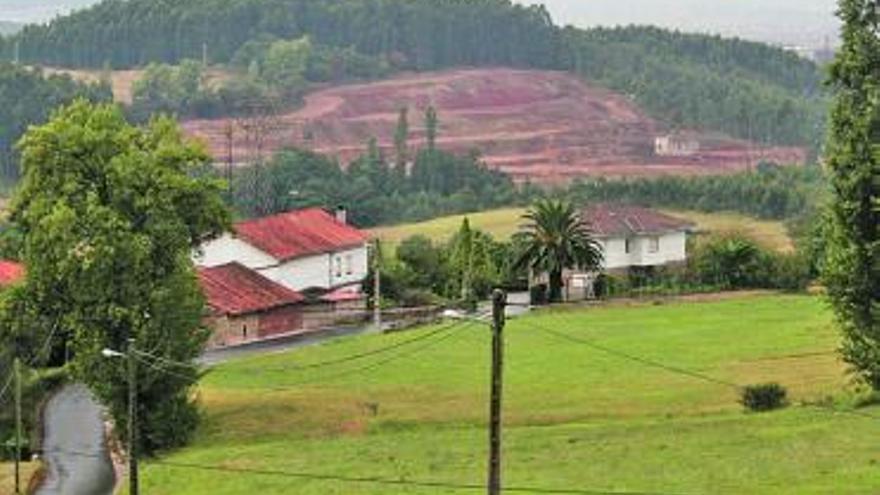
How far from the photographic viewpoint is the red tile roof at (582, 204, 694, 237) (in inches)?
4031

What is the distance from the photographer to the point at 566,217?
88.4 m

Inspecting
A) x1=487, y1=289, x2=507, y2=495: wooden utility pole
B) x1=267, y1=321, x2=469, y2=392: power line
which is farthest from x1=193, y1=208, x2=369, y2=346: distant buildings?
x1=487, y1=289, x2=507, y2=495: wooden utility pole

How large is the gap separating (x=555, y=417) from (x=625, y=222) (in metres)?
55.9

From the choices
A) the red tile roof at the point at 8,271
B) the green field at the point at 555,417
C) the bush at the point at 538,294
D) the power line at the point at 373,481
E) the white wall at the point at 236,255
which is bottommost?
the power line at the point at 373,481

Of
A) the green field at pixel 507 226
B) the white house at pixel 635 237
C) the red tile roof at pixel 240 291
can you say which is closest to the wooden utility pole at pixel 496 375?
the red tile roof at pixel 240 291

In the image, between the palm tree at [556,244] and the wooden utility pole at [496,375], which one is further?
the palm tree at [556,244]

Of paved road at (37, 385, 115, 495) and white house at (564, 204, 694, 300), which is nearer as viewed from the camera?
paved road at (37, 385, 115, 495)

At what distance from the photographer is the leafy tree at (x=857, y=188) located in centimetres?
4631

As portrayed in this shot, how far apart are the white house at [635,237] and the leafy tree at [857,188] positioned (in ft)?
168

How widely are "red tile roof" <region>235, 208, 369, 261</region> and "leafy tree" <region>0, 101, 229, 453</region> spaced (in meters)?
34.4

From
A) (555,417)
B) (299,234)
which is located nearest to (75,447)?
(555,417)

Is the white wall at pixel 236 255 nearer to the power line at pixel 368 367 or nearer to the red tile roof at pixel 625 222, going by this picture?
the power line at pixel 368 367

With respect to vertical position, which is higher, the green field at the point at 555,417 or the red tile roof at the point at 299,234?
the red tile roof at the point at 299,234

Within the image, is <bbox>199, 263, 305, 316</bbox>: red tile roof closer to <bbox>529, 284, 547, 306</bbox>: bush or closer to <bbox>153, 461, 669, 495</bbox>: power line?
<bbox>529, 284, 547, 306</bbox>: bush
